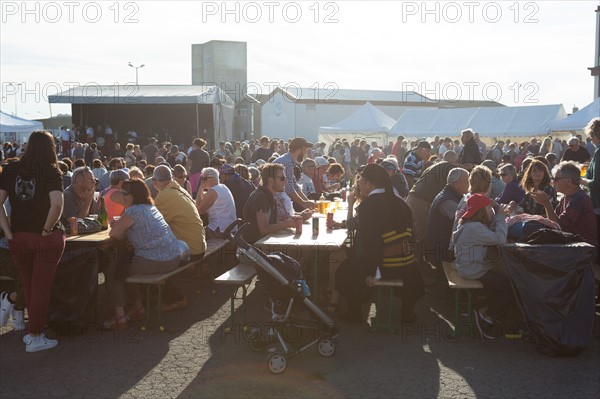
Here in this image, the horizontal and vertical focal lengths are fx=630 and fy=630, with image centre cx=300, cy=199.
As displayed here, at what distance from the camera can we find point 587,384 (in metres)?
4.30

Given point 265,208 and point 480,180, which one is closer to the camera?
point 480,180

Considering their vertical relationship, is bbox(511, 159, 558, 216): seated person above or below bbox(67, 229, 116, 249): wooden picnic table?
above

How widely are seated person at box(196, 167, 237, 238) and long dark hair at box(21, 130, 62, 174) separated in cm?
248

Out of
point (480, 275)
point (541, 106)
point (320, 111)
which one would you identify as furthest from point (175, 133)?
point (320, 111)

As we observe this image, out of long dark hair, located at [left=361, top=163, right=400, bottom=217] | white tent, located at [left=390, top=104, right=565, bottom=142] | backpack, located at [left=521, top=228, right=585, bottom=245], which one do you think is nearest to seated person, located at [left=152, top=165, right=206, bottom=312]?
long dark hair, located at [left=361, top=163, right=400, bottom=217]

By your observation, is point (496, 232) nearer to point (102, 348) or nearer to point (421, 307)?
point (421, 307)

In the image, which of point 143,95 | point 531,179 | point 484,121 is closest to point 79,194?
point 531,179

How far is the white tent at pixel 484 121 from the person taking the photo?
2466cm

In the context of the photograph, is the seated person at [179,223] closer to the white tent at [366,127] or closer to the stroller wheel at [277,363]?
the stroller wheel at [277,363]

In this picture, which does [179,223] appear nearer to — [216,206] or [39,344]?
[216,206]

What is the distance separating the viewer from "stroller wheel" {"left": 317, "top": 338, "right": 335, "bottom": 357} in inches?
189

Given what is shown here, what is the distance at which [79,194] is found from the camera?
644 cm

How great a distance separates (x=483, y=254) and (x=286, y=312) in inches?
67.8

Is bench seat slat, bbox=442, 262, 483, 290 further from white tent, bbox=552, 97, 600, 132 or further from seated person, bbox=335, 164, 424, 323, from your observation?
white tent, bbox=552, 97, 600, 132
